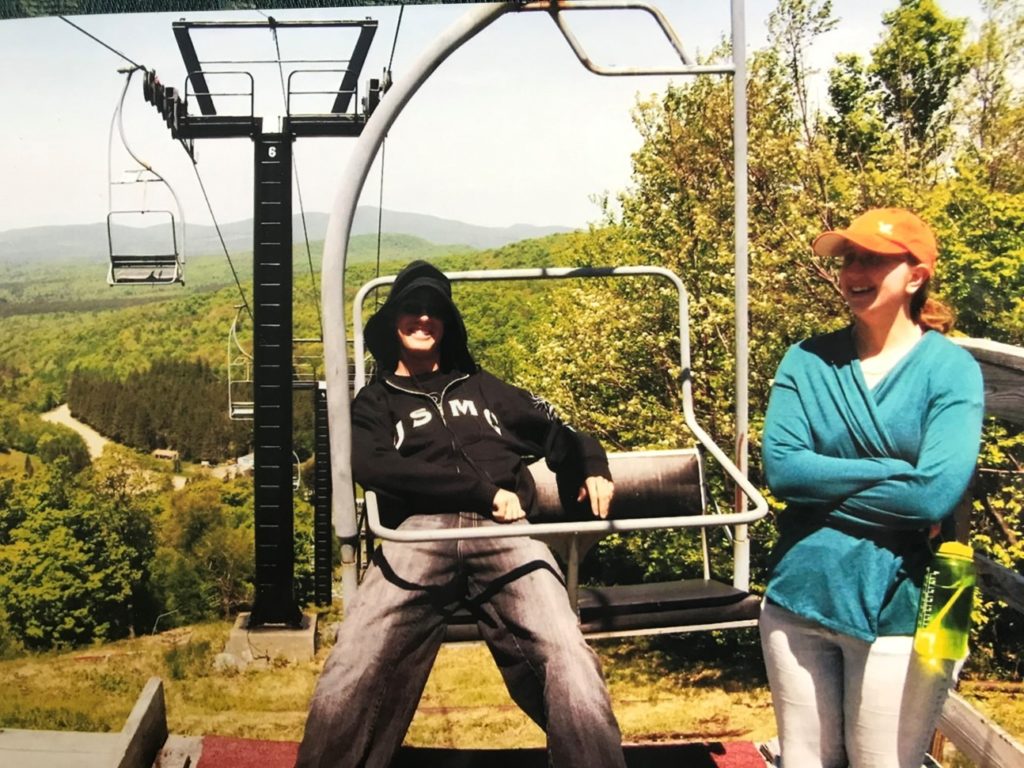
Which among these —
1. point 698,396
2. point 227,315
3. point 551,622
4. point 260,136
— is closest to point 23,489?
point 227,315

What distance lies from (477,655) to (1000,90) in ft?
27.6

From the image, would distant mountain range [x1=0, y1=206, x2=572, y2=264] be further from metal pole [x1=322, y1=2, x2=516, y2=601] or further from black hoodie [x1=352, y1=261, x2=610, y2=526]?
metal pole [x1=322, y1=2, x2=516, y2=601]

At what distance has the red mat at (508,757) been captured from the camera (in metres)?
2.03

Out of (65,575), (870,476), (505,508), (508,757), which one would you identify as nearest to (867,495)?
(870,476)

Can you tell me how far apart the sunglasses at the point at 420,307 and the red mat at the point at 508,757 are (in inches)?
38.6

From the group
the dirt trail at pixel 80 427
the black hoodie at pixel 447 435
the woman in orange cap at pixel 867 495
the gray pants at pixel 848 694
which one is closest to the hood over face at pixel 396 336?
the black hoodie at pixel 447 435

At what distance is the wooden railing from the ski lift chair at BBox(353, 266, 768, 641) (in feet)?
1.56

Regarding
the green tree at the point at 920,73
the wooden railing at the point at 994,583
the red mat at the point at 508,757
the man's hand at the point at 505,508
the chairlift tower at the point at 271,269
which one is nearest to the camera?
the wooden railing at the point at 994,583

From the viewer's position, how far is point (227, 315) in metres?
24.0

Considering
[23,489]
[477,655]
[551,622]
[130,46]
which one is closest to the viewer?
[551,622]

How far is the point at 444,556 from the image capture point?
5.62ft

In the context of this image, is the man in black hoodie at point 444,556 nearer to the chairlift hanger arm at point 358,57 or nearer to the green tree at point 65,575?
the chairlift hanger arm at point 358,57

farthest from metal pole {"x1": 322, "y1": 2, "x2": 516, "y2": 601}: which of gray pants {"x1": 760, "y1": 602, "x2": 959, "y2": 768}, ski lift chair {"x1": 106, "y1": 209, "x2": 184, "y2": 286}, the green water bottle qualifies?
ski lift chair {"x1": 106, "y1": 209, "x2": 184, "y2": 286}

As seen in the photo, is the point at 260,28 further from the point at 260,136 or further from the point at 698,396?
the point at 698,396
